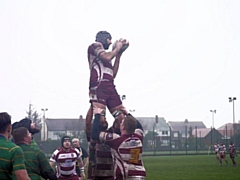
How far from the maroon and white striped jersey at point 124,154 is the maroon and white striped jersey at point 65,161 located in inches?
230

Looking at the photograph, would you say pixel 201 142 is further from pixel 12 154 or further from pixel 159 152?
pixel 12 154

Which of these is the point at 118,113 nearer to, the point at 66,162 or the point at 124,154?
the point at 124,154

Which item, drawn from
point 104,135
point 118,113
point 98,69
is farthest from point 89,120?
point 98,69

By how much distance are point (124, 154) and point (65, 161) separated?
20.2 feet

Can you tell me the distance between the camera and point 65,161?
15039 millimetres

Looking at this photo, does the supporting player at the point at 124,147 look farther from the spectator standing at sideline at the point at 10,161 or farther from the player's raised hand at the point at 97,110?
the spectator standing at sideline at the point at 10,161

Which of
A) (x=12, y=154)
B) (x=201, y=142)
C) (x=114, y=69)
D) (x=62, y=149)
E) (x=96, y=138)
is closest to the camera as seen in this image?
(x=12, y=154)

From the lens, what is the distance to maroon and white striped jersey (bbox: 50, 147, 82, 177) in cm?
1488

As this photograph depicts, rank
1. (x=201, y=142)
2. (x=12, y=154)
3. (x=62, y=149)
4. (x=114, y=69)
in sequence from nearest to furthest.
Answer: (x=12, y=154), (x=114, y=69), (x=62, y=149), (x=201, y=142)

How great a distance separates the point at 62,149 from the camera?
50.5 ft

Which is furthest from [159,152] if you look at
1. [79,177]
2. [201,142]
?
[79,177]

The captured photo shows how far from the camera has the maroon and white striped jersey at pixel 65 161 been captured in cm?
1488

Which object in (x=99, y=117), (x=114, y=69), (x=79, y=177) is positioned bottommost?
(x=79, y=177)

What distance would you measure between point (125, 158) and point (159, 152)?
76.1 meters
